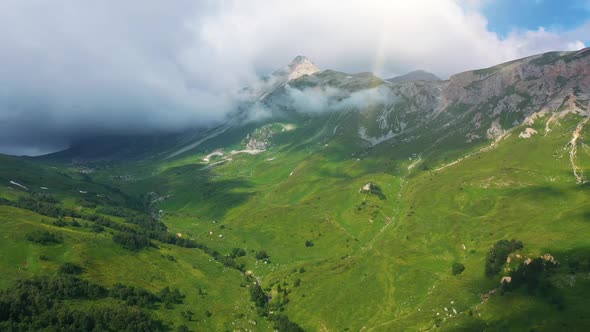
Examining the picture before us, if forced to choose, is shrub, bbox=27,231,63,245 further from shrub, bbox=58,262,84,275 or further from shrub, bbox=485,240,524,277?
shrub, bbox=485,240,524,277

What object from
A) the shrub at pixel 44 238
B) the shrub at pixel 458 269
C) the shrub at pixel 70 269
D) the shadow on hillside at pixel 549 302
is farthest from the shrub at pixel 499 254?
the shrub at pixel 44 238

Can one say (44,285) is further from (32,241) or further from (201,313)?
(201,313)

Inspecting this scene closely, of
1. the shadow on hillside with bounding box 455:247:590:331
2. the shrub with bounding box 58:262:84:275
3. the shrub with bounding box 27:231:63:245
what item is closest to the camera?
the shadow on hillside with bounding box 455:247:590:331

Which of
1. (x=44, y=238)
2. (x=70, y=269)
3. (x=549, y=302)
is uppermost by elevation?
(x=44, y=238)

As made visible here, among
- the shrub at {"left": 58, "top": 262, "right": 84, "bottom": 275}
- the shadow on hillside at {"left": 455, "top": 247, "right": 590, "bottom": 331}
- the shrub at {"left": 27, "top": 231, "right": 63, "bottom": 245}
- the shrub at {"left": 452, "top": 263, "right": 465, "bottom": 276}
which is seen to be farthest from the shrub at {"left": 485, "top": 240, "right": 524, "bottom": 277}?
the shrub at {"left": 27, "top": 231, "right": 63, "bottom": 245}

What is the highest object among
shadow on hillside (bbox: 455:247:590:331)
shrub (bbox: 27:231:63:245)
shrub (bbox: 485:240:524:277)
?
shrub (bbox: 27:231:63:245)

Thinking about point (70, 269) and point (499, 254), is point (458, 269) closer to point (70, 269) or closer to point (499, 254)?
point (499, 254)

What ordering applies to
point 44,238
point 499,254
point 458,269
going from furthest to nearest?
point 44,238 < point 458,269 < point 499,254

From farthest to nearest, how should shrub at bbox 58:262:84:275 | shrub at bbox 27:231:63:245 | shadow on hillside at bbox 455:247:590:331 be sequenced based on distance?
shrub at bbox 27:231:63:245
shrub at bbox 58:262:84:275
shadow on hillside at bbox 455:247:590:331

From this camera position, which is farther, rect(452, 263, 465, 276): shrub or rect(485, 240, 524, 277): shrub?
rect(452, 263, 465, 276): shrub

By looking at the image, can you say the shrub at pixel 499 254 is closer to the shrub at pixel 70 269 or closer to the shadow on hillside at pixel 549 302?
the shadow on hillside at pixel 549 302

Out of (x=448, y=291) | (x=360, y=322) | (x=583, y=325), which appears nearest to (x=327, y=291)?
(x=360, y=322)

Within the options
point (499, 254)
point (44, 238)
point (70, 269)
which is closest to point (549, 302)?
point (499, 254)
